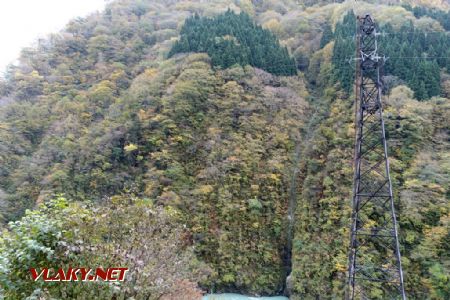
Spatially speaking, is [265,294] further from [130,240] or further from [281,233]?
[130,240]

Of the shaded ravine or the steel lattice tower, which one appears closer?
the steel lattice tower

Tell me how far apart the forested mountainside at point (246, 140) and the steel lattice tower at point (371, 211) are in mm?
630

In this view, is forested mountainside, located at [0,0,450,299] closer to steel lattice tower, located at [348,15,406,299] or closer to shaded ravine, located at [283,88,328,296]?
shaded ravine, located at [283,88,328,296]

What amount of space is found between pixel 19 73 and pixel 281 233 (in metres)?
27.8

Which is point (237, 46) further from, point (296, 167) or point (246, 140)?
point (296, 167)

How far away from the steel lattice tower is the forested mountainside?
63 centimetres

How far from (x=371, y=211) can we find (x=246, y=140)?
347 inches

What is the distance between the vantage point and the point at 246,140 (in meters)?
21.0

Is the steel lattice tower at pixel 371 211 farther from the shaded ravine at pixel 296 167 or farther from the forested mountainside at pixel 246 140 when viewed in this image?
the shaded ravine at pixel 296 167

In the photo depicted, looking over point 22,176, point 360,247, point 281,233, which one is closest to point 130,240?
point 360,247

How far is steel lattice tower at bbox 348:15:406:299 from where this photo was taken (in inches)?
309

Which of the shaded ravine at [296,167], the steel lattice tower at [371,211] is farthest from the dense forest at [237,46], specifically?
the steel lattice tower at [371,211]

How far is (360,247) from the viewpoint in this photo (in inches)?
563

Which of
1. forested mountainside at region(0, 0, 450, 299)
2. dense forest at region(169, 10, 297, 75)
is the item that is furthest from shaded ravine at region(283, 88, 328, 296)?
dense forest at region(169, 10, 297, 75)
